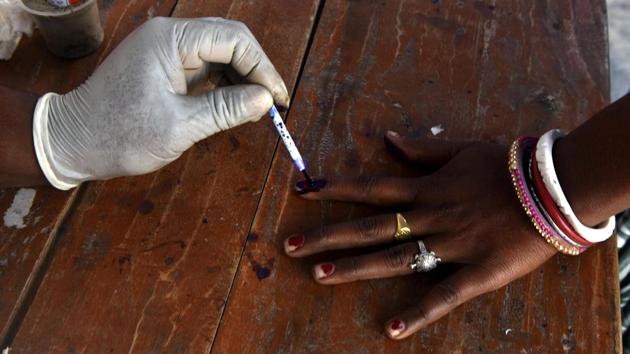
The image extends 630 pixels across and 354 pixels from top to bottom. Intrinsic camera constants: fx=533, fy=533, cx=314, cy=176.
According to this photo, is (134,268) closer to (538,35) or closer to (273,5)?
(273,5)

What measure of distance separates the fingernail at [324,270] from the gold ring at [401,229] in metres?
0.13

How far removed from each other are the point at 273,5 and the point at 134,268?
0.67 metres

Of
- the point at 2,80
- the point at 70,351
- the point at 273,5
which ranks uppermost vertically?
the point at 273,5

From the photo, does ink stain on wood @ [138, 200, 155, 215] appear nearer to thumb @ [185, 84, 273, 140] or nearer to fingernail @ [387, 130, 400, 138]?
thumb @ [185, 84, 273, 140]

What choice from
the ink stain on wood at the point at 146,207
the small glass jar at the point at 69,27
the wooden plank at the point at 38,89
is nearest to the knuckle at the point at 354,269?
the ink stain on wood at the point at 146,207

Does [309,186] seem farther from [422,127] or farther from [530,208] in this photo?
[530,208]

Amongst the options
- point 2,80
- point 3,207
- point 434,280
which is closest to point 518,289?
point 434,280

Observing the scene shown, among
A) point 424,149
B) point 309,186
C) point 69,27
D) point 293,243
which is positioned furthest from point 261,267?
point 69,27

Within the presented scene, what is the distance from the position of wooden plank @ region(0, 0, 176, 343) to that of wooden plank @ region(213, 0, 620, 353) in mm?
329

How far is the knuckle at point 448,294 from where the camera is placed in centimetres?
86

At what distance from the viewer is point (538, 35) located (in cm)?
123

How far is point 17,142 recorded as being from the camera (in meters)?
0.91

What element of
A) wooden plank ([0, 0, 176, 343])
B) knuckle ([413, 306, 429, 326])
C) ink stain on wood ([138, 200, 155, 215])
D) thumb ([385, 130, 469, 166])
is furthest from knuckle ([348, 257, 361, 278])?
wooden plank ([0, 0, 176, 343])

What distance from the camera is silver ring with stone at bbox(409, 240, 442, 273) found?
897mm
